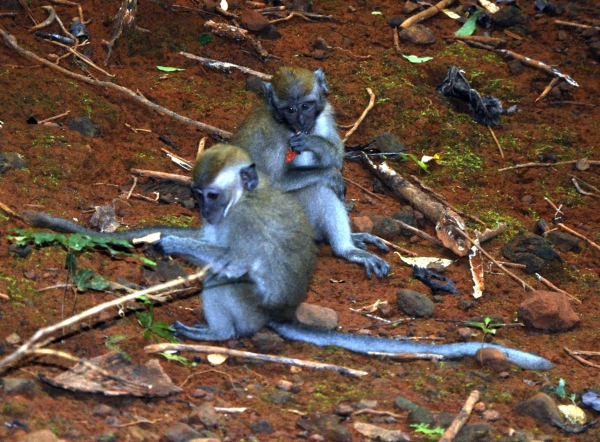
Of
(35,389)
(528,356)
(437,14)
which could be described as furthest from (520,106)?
(35,389)

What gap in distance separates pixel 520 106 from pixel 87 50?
5554 millimetres

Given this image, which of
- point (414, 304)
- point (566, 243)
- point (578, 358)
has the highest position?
point (578, 358)

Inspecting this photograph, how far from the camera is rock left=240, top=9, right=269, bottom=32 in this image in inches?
444

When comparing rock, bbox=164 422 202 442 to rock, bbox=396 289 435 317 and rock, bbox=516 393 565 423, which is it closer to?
rock, bbox=516 393 565 423

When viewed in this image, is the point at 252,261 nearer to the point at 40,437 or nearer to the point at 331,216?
the point at 331,216

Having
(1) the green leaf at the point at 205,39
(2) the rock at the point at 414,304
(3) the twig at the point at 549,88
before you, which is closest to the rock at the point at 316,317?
(2) the rock at the point at 414,304

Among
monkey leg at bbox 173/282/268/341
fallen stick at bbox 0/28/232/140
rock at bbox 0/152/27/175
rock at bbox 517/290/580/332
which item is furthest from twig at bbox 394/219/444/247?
rock at bbox 0/152/27/175

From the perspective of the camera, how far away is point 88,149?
851cm

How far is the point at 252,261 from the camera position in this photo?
6.43m

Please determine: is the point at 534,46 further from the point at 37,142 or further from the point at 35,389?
the point at 35,389

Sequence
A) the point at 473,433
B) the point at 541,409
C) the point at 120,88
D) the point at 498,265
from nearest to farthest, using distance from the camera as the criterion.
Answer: the point at 473,433
the point at 541,409
the point at 498,265
the point at 120,88

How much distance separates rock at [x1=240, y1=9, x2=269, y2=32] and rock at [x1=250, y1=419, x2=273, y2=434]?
7169 mm

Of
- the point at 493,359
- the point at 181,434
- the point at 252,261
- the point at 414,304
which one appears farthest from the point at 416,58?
the point at 181,434

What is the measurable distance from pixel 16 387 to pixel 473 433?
9.26ft
